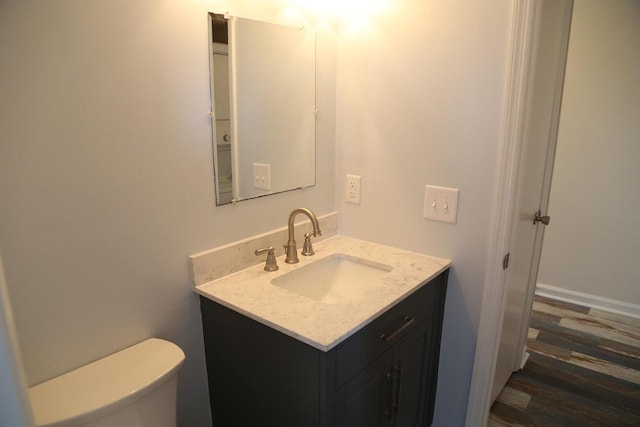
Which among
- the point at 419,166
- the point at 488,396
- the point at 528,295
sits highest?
the point at 419,166

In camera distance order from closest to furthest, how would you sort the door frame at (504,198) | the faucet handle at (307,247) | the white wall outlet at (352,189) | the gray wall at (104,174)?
the gray wall at (104,174) < the door frame at (504,198) < the faucet handle at (307,247) < the white wall outlet at (352,189)

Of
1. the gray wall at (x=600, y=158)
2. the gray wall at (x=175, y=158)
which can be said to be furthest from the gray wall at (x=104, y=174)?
the gray wall at (x=600, y=158)

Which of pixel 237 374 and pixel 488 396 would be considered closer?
pixel 237 374

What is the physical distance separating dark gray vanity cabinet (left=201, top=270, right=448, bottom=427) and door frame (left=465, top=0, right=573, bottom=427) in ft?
0.58

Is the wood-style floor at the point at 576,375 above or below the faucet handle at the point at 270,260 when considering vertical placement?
below

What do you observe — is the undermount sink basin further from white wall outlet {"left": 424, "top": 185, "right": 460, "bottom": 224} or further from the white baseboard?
the white baseboard

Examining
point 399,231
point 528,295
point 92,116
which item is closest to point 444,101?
point 399,231

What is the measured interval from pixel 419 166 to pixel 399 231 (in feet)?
0.93

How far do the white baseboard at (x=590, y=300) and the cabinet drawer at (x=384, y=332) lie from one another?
2.02 meters

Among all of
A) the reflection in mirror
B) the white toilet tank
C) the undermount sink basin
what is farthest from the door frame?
the white toilet tank

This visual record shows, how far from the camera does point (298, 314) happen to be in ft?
3.91

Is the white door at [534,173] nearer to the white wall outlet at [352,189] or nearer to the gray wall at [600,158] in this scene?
the white wall outlet at [352,189]

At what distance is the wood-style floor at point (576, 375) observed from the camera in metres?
1.95

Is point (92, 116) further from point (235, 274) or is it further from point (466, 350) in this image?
point (466, 350)
